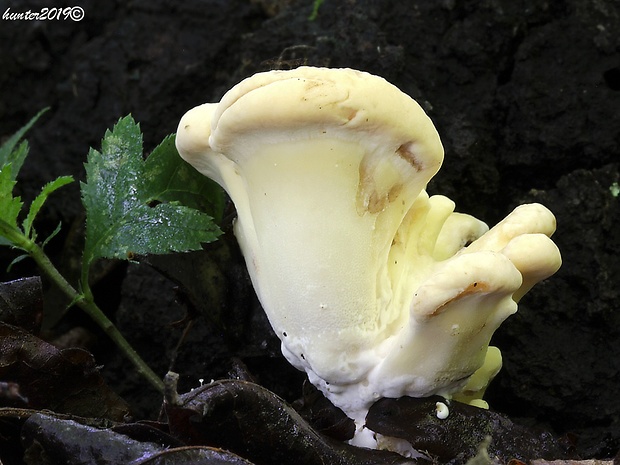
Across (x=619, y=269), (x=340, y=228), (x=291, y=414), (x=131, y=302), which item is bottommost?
(x=619, y=269)

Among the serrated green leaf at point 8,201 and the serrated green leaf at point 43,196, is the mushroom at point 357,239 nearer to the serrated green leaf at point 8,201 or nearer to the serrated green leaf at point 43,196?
the serrated green leaf at point 43,196

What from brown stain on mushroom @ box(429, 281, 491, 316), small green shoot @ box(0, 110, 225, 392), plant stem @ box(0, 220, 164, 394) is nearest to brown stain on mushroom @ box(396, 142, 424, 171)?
brown stain on mushroom @ box(429, 281, 491, 316)

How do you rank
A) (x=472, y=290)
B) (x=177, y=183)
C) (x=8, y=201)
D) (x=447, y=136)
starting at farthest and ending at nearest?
(x=447, y=136), (x=177, y=183), (x=8, y=201), (x=472, y=290)

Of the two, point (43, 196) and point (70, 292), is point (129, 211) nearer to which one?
point (43, 196)

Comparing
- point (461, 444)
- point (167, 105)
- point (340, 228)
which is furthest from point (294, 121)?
point (167, 105)

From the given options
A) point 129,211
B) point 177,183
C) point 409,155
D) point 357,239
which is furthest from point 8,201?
point 409,155

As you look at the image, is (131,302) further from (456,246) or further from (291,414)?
(456,246)

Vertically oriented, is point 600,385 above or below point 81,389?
below
